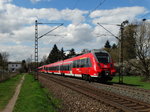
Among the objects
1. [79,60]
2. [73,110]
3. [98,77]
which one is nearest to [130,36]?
[79,60]

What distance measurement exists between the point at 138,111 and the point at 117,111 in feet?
2.77

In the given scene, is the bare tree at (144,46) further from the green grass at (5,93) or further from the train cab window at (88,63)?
the green grass at (5,93)

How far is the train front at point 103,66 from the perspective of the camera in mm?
21844

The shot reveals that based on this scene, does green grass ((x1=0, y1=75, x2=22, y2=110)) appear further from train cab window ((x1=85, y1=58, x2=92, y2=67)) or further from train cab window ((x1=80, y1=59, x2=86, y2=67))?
train cab window ((x1=80, y1=59, x2=86, y2=67))

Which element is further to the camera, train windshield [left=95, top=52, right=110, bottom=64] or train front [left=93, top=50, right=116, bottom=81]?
train windshield [left=95, top=52, right=110, bottom=64]

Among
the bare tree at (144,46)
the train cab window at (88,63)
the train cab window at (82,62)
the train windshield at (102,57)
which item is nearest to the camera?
the train windshield at (102,57)

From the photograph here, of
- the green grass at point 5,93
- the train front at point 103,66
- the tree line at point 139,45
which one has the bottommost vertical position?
the green grass at point 5,93

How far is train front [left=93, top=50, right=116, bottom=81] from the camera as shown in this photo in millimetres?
21844

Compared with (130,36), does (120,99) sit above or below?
below

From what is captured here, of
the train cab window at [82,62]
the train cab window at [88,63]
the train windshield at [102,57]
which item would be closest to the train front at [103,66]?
the train windshield at [102,57]

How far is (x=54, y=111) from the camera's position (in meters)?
9.37

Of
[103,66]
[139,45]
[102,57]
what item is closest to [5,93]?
[103,66]

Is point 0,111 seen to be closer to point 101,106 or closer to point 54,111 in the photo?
point 54,111

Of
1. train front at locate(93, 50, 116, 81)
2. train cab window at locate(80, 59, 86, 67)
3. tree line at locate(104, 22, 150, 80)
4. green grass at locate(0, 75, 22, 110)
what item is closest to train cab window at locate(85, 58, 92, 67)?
train cab window at locate(80, 59, 86, 67)
